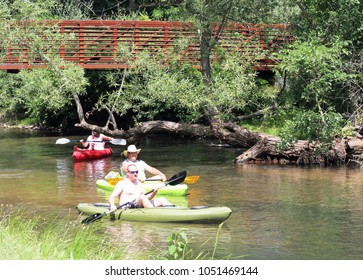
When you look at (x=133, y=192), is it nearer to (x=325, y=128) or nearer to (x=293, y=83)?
(x=325, y=128)

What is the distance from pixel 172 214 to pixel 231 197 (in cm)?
305

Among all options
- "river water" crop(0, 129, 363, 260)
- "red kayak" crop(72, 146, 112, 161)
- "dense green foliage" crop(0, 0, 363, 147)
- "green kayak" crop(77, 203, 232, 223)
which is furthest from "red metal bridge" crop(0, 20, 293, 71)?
"green kayak" crop(77, 203, 232, 223)

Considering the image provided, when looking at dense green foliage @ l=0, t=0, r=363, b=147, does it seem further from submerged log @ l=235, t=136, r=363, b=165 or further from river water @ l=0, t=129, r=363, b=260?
river water @ l=0, t=129, r=363, b=260

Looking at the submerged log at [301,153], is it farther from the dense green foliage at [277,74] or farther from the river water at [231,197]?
the river water at [231,197]

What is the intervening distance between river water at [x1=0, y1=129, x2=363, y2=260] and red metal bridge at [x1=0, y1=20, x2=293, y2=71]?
9.20 feet

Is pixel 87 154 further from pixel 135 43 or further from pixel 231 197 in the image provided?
pixel 231 197

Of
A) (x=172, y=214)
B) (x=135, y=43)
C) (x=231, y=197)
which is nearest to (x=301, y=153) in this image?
(x=231, y=197)

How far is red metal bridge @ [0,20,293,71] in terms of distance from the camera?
23.7 m

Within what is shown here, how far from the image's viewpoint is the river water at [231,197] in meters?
12.7

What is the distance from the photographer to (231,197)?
1673 cm

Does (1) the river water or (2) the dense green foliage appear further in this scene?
(2) the dense green foliage

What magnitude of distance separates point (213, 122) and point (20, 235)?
43.1 ft
